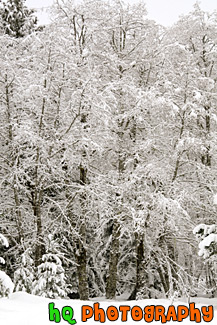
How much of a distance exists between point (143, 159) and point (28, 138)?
4.18 metres

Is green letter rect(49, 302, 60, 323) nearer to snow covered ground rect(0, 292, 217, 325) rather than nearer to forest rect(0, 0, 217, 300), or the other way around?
snow covered ground rect(0, 292, 217, 325)

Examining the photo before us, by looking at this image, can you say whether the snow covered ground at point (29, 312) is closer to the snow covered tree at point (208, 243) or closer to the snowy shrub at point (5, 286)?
the snowy shrub at point (5, 286)

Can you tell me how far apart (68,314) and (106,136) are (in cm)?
719

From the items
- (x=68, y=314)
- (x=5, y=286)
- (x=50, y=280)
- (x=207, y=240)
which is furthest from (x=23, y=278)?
(x=207, y=240)

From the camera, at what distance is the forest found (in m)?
11.5

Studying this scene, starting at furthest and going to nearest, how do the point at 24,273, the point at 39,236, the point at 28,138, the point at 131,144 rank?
1. the point at 131,144
2. the point at 39,236
3. the point at 28,138
4. the point at 24,273

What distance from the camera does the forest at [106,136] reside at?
11.5 meters

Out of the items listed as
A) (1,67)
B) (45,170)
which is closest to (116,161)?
(45,170)

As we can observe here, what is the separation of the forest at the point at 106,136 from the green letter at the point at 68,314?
11.4 ft

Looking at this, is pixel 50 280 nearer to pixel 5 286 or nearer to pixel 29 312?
pixel 5 286

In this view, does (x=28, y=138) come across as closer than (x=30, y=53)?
Yes

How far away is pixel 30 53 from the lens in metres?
12.8

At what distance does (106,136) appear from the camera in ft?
41.0

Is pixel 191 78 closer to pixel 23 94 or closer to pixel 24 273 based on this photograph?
pixel 23 94
